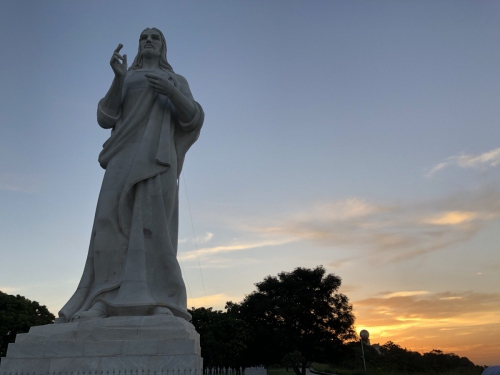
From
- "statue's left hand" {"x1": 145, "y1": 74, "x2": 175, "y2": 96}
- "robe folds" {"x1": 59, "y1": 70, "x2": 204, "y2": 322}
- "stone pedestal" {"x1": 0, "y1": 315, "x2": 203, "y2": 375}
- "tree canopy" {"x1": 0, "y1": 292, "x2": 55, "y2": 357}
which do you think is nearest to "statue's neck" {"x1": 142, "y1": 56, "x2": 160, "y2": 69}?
"robe folds" {"x1": 59, "y1": 70, "x2": 204, "y2": 322}

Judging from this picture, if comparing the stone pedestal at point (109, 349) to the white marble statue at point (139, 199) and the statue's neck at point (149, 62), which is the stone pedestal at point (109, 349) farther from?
the statue's neck at point (149, 62)

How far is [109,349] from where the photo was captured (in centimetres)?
745

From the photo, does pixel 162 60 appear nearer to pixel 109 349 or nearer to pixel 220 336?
pixel 109 349

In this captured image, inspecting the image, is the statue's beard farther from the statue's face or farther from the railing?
the railing

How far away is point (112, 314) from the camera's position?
838 centimetres

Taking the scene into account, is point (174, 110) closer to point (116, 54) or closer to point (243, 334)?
point (116, 54)

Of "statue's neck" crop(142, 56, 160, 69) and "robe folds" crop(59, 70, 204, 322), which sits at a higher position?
"statue's neck" crop(142, 56, 160, 69)

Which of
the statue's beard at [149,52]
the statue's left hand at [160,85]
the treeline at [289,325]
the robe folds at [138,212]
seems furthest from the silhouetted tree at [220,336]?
the statue's left hand at [160,85]

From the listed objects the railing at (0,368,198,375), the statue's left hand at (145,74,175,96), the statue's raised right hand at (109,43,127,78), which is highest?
the statue's raised right hand at (109,43,127,78)

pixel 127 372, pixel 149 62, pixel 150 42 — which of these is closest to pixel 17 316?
pixel 149 62

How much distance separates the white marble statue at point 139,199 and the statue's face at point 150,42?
37 mm

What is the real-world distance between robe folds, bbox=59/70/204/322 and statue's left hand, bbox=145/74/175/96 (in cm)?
55

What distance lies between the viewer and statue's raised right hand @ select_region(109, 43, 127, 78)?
988cm

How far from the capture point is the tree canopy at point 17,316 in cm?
3680
